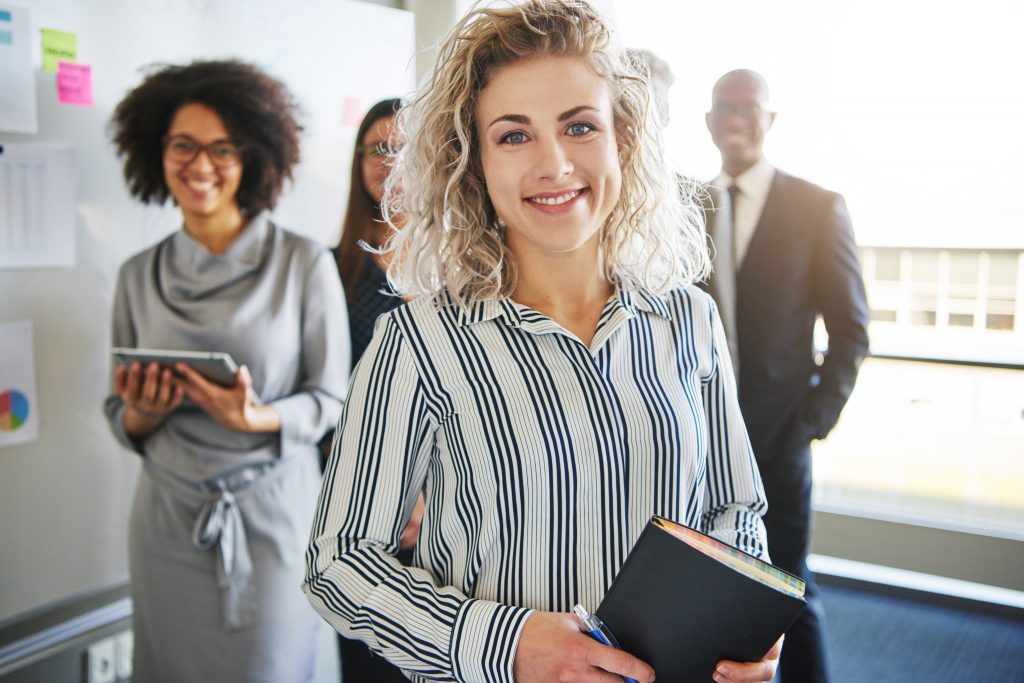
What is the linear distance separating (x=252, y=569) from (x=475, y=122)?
55.3 inches

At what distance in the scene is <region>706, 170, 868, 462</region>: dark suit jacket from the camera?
8.36 feet

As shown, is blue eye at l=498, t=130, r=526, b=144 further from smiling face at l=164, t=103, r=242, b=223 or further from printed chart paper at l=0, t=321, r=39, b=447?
printed chart paper at l=0, t=321, r=39, b=447

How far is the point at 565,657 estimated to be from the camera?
0.96 m

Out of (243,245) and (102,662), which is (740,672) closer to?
(243,245)

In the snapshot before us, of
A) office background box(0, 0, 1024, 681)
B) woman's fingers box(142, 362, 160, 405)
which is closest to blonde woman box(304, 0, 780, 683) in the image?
woman's fingers box(142, 362, 160, 405)

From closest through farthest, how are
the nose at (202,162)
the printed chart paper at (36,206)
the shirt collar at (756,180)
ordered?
1. the printed chart paper at (36,206)
2. the nose at (202,162)
3. the shirt collar at (756,180)

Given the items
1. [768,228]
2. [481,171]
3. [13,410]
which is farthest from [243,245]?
[768,228]

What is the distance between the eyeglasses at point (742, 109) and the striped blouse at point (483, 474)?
1.71 meters

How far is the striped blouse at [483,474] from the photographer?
3.49 ft

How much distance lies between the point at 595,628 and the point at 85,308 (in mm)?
1743

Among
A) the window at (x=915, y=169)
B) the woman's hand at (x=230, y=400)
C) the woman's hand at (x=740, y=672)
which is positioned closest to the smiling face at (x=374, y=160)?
the woman's hand at (x=230, y=400)

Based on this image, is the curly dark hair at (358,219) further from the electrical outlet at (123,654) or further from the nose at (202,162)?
the electrical outlet at (123,654)

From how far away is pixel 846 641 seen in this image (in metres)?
3.32

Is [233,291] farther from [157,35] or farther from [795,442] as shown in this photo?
[795,442]
